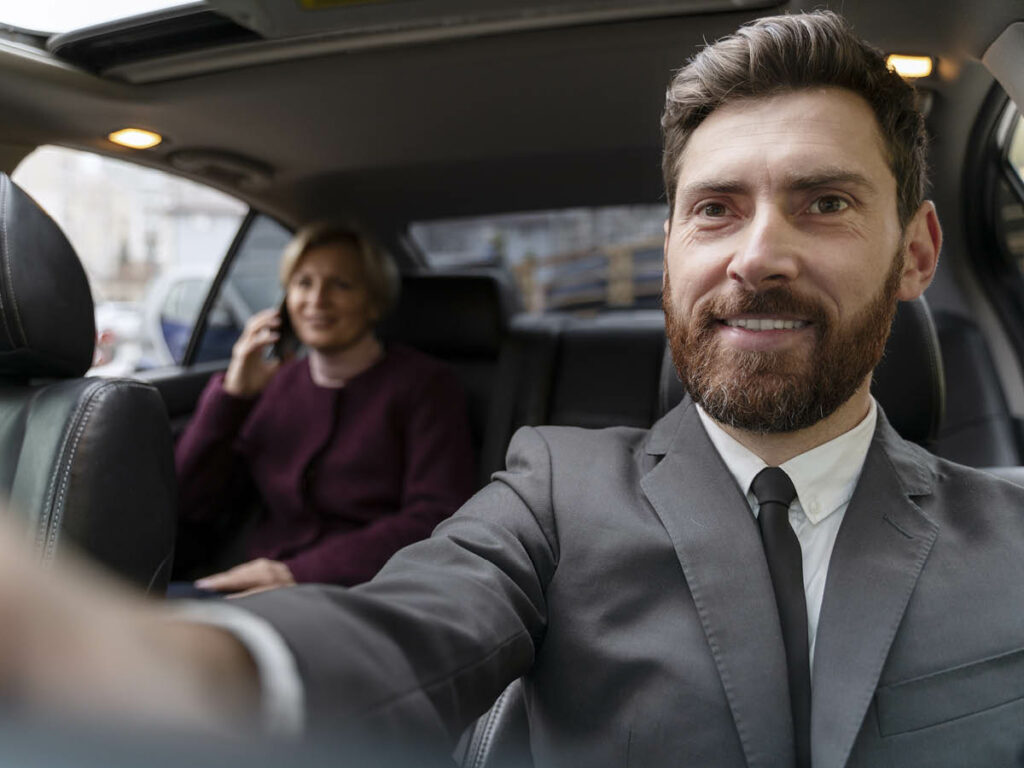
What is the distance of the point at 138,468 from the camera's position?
1.38 metres

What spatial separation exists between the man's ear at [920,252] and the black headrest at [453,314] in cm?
159

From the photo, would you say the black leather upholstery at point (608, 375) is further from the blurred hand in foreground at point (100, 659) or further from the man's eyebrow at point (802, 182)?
the blurred hand in foreground at point (100, 659)

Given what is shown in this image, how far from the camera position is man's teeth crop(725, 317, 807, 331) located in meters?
0.99

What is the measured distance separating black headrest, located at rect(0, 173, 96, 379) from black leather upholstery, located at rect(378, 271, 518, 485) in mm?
1304

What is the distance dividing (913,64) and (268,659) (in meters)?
1.82

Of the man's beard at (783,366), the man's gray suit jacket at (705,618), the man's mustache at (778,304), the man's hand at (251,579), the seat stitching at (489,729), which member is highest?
the man's mustache at (778,304)

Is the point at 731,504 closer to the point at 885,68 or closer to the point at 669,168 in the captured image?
the point at 669,168

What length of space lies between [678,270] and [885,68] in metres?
0.40

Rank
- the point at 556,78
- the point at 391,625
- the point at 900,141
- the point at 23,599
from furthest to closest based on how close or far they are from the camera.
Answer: the point at 556,78 < the point at 900,141 < the point at 391,625 < the point at 23,599

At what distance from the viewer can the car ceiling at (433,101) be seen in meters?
1.68

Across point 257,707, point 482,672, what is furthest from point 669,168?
point 257,707

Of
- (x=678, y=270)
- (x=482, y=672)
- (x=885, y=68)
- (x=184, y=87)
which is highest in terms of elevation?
(x=184, y=87)

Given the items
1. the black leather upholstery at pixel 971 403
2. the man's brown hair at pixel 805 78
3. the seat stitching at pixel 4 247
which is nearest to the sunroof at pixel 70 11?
the seat stitching at pixel 4 247

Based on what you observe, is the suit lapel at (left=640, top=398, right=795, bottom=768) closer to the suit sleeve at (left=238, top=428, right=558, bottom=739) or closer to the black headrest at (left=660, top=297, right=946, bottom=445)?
the suit sleeve at (left=238, top=428, right=558, bottom=739)
